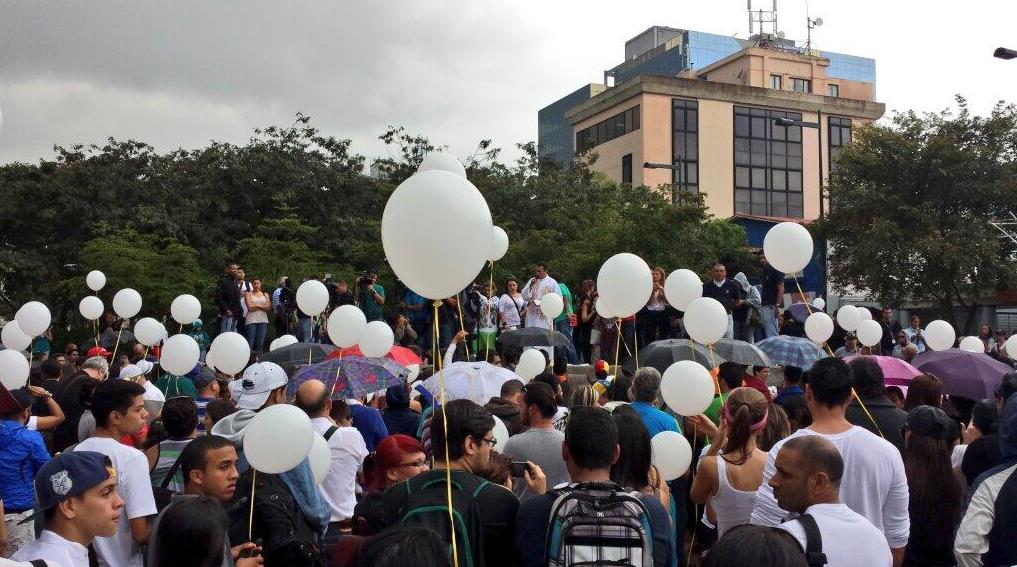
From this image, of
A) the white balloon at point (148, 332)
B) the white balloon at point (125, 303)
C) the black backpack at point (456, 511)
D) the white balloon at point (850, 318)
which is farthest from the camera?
the white balloon at point (850, 318)

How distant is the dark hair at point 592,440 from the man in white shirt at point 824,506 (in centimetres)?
60

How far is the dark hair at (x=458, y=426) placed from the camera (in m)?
3.83

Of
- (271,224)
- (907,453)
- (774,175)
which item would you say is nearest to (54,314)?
(271,224)

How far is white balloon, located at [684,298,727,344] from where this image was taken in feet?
26.2

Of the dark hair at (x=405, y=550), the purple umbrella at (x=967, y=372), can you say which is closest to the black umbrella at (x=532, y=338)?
the purple umbrella at (x=967, y=372)

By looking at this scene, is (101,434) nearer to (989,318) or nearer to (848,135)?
(989,318)

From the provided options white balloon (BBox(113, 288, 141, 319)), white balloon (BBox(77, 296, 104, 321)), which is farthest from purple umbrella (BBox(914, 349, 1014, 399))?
white balloon (BBox(77, 296, 104, 321))

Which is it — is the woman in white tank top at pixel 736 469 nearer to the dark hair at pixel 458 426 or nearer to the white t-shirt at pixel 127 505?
the dark hair at pixel 458 426

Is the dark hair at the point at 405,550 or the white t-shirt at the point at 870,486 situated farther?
the white t-shirt at the point at 870,486

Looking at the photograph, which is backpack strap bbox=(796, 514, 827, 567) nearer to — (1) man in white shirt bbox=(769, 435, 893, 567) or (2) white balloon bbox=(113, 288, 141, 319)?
(1) man in white shirt bbox=(769, 435, 893, 567)

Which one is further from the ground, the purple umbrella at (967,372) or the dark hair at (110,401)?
the dark hair at (110,401)

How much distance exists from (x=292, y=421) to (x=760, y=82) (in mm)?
56516

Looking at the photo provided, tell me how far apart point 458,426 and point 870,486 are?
185 centimetres

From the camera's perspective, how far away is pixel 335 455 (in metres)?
5.72
